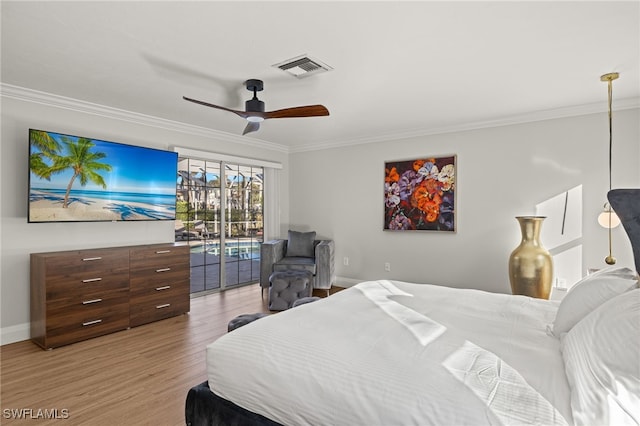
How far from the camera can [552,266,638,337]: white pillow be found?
160cm

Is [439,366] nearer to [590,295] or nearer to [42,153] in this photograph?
[590,295]

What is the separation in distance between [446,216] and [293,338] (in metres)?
3.71

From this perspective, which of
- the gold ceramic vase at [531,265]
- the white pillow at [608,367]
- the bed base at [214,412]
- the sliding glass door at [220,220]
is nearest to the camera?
the white pillow at [608,367]

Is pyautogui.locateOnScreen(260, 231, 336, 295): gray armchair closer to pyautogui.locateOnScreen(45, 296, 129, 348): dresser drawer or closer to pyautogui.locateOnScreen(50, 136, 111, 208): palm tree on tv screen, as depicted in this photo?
pyautogui.locateOnScreen(45, 296, 129, 348): dresser drawer

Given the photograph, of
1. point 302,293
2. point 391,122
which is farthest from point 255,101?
point 302,293

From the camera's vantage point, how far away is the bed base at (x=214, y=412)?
4.90 feet

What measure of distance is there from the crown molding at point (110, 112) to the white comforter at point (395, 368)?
340 cm

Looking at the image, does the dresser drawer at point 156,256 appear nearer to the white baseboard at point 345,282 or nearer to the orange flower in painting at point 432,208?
the white baseboard at point 345,282

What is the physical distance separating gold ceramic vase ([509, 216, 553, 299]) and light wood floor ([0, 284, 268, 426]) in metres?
3.24

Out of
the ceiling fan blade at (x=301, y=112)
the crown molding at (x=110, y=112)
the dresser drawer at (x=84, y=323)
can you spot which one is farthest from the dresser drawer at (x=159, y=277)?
the ceiling fan blade at (x=301, y=112)

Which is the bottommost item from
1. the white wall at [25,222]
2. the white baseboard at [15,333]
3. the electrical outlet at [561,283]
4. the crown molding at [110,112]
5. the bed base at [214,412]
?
the white baseboard at [15,333]

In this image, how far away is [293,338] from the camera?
160cm

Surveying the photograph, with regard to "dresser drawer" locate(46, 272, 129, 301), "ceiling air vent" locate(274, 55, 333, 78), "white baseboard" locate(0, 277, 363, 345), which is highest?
"ceiling air vent" locate(274, 55, 333, 78)

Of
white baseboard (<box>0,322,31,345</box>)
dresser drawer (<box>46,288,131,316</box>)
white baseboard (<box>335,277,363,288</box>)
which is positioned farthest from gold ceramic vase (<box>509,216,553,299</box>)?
white baseboard (<box>0,322,31,345</box>)
